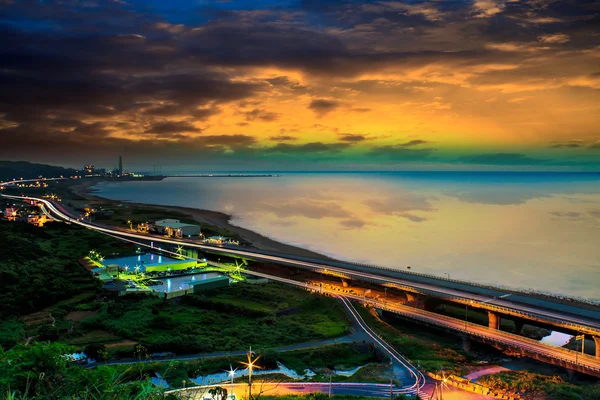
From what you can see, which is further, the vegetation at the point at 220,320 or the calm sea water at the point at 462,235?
the calm sea water at the point at 462,235

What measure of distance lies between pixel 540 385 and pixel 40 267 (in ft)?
183

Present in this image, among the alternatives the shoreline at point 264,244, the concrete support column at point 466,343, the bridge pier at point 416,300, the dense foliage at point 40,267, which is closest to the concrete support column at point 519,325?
the concrete support column at point 466,343

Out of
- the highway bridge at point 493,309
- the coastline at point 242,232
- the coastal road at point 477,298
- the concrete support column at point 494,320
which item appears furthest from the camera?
the coastline at point 242,232

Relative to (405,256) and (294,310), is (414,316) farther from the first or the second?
(405,256)

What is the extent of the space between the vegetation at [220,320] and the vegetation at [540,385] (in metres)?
13.6

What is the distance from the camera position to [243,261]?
69.2m

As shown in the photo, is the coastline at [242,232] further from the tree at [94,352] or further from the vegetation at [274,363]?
the tree at [94,352]

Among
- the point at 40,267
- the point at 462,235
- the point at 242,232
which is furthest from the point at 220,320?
the point at 462,235

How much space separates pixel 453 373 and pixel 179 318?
24.7 m

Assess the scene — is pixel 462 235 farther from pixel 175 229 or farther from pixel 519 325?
pixel 175 229

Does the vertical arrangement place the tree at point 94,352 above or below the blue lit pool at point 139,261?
below

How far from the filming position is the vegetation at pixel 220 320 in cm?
3566

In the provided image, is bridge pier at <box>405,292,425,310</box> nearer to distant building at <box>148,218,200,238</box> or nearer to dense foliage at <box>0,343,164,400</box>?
dense foliage at <box>0,343,164,400</box>

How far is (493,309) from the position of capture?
42.1m
